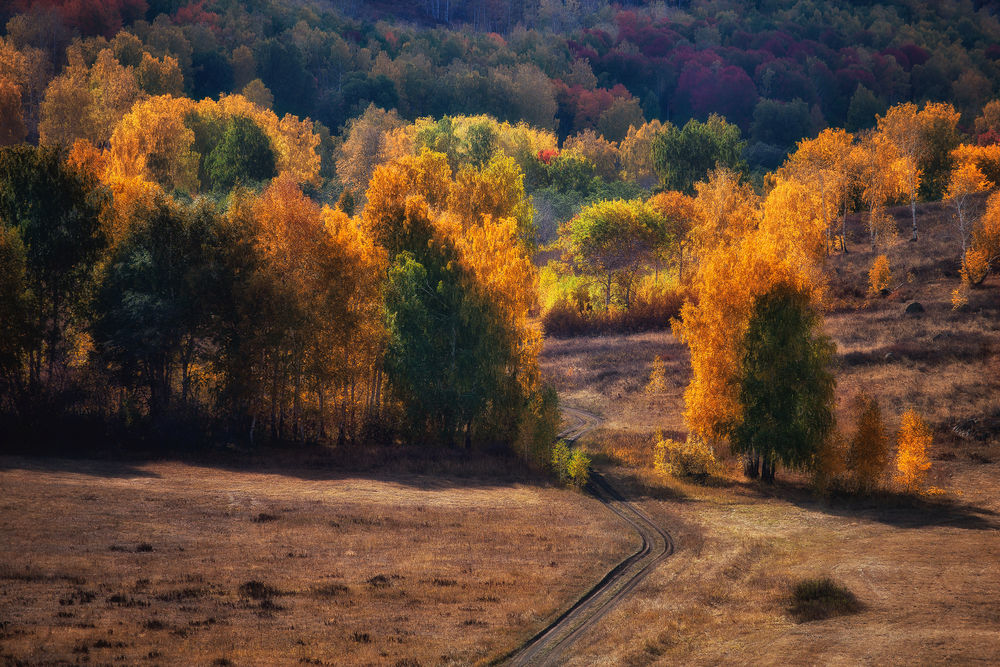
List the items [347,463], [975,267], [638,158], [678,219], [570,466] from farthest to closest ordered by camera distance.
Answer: [638,158] < [678,219] < [975,267] < [347,463] < [570,466]

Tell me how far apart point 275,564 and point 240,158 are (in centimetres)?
8852

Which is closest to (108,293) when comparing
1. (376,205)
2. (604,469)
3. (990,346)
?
(376,205)

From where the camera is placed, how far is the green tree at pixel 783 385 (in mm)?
54375

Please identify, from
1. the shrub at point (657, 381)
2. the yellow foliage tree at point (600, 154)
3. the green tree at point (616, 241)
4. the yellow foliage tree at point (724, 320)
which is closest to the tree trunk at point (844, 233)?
the green tree at point (616, 241)

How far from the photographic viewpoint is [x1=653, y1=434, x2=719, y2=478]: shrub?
5841 cm

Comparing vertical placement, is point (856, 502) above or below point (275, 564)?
above

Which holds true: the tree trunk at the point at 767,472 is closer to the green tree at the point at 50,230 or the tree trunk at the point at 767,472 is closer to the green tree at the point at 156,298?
the green tree at the point at 156,298

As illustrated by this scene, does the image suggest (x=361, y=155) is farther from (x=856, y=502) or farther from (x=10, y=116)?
(x=856, y=502)

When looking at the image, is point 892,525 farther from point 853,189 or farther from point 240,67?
point 240,67

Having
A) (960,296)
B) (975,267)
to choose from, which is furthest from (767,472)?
(975,267)

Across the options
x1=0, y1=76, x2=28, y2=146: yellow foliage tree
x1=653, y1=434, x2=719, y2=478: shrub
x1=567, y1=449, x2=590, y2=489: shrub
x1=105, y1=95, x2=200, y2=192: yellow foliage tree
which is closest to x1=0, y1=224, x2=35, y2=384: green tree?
x1=567, y1=449, x2=590, y2=489: shrub

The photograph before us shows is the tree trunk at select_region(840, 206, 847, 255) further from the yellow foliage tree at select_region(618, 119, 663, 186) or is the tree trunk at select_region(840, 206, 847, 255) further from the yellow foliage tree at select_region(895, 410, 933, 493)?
the yellow foliage tree at select_region(618, 119, 663, 186)

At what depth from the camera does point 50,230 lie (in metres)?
54.8

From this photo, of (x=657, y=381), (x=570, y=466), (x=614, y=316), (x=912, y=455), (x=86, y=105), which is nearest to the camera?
(x=912, y=455)
